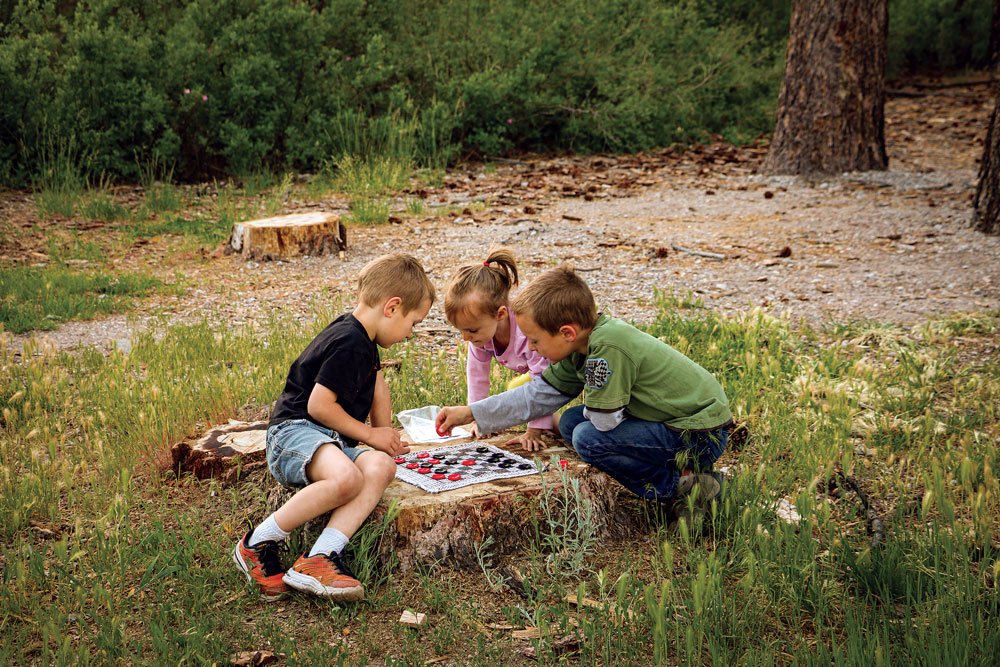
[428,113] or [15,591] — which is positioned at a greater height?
[428,113]

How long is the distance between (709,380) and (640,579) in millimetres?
926

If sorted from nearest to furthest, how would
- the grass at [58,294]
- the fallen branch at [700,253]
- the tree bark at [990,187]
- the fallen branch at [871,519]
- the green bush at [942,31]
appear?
the fallen branch at [871,519], the grass at [58,294], the tree bark at [990,187], the fallen branch at [700,253], the green bush at [942,31]

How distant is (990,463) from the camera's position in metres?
3.87

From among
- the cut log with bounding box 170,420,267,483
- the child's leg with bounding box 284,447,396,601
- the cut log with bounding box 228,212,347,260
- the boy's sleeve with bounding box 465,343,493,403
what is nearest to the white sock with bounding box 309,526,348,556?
the child's leg with bounding box 284,447,396,601

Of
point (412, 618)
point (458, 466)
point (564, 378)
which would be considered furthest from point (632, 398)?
point (412, 618)

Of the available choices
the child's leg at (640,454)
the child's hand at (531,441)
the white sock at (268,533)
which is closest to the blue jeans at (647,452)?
the child's leg at (640,454)

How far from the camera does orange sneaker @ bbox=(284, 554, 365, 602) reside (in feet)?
10.6

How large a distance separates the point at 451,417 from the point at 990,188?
20.8ft

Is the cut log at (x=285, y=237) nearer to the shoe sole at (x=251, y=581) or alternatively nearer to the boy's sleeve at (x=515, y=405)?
the boy's sleeve at (x=515, y=405)

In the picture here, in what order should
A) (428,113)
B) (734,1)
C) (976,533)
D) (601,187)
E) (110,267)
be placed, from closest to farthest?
(976,533) < (110,267) < (601,187) < (428,113) < (734,1)

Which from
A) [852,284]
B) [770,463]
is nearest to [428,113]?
[852,284]

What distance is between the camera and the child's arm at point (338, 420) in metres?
3.58

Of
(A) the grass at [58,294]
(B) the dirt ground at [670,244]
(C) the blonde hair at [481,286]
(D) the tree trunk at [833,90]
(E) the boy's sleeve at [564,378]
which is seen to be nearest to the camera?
(E) the boy's sleeve at [564,378]

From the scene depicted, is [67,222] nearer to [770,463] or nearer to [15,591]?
[15,591]
